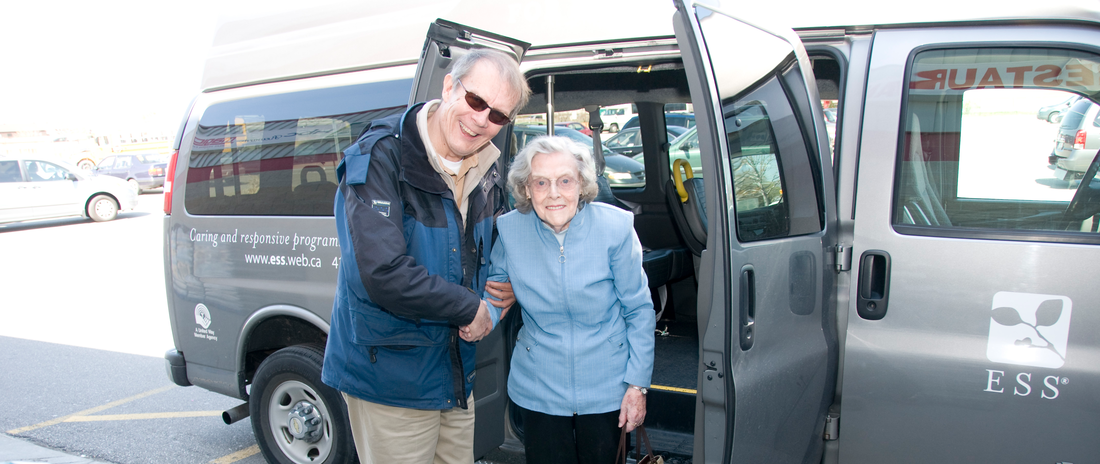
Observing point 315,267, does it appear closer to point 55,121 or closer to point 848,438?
point 848,438

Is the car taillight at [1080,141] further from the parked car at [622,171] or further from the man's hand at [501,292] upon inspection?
the parked car at [622,171]

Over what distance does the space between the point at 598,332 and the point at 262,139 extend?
1942mm

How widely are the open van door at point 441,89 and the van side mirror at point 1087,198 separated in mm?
1774

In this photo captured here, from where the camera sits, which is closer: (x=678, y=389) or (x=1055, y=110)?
(x=1055, y=110)

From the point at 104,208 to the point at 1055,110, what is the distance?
1679 cm

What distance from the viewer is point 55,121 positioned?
51.2m

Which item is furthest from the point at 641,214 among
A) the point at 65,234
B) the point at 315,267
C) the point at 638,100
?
the point at 65,234

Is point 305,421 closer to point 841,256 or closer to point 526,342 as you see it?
point 526,342

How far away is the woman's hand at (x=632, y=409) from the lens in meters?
2.00

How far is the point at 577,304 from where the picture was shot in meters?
1.97

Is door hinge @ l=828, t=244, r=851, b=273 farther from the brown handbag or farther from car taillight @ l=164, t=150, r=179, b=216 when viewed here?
car taillight @ l=164, t=150, r=179, b=216

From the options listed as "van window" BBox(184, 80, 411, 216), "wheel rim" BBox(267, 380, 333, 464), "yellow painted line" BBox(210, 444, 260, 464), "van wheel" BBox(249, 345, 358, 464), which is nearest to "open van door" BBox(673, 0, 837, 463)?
"van window" BBox(184, 80, 411, 216)

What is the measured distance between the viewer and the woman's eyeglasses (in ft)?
6.56

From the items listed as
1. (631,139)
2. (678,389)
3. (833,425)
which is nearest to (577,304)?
(833,425)
